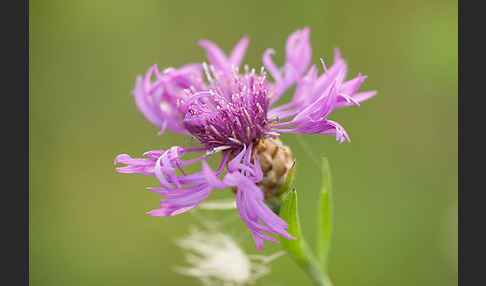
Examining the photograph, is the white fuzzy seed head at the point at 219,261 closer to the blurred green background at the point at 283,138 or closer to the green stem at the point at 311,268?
the green stem at the point at 311,268

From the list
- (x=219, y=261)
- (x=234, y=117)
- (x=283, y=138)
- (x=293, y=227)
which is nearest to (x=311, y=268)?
(x=293, y=227)

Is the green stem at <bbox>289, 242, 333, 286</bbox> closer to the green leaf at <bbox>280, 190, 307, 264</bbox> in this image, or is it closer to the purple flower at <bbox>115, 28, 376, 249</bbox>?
the green leaf at <bbox>280, 190, 307, 264</bbox>

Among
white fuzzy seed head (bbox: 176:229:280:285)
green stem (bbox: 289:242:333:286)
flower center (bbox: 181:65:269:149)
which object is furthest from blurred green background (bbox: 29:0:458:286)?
flower center (bbox: 181:65:269:149)

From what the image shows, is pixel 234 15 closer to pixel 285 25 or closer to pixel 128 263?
pixel 285 25

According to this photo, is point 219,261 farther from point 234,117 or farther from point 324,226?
point 234,117

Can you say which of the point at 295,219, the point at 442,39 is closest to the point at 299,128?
the point at 295,219
